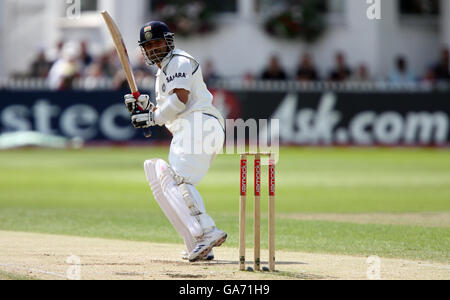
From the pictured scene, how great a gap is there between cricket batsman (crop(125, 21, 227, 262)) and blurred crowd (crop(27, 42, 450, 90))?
14368 millimetres

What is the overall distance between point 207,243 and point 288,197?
21.4 feet

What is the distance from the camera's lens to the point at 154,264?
7.48 metres

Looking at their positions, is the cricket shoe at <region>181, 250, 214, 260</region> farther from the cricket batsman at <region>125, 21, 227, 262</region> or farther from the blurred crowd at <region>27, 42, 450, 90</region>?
the blurred crowd at <region>27, 42, 450, 90</region>

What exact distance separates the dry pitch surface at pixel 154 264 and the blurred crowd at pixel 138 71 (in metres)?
13.7

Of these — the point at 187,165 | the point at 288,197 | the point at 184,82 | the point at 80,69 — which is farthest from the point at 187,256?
the point at 80,69

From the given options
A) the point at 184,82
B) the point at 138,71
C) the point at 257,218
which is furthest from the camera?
the point at 138,71

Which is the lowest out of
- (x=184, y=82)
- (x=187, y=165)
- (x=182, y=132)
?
(x=187, y=165)

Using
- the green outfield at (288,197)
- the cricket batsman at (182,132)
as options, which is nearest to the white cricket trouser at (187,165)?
the cricket batsman at (182,132)

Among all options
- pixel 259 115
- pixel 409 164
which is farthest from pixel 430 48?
pixel 409 164

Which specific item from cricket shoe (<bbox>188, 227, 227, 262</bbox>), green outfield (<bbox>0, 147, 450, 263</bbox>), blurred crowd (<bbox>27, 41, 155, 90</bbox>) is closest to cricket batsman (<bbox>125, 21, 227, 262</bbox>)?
cricket shoe (<bbox>188, 227, 227, 262</bbox>)

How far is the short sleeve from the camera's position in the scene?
7.57 metres

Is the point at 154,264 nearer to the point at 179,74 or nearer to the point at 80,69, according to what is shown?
the point at 179,74

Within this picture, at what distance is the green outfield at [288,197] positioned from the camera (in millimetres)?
9555

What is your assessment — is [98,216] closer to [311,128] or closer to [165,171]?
[165,171]
